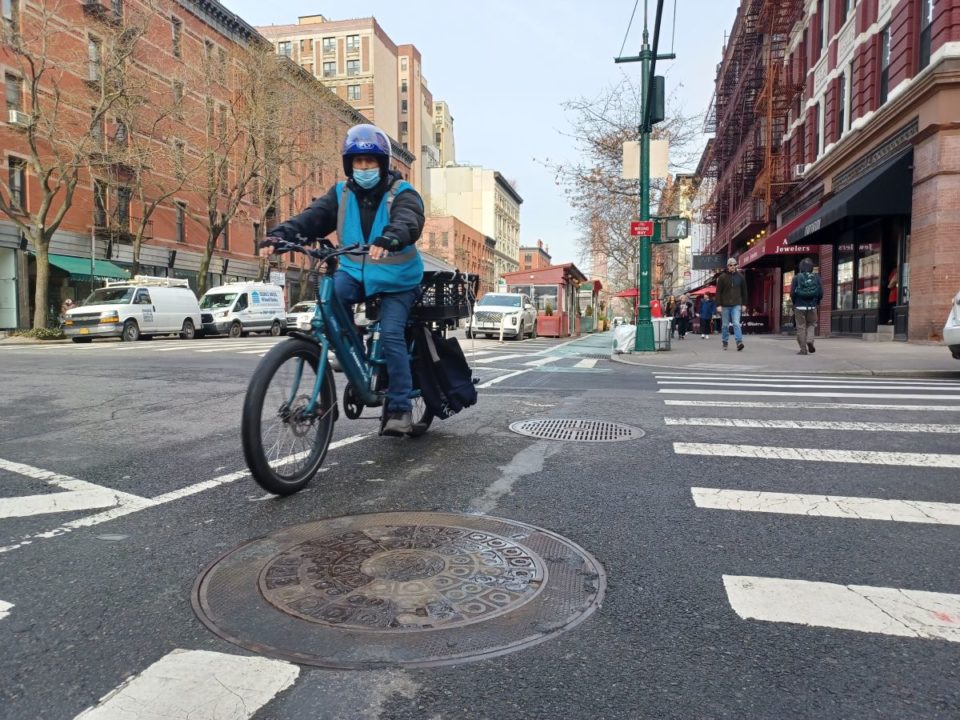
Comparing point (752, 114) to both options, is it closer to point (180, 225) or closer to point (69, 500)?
point (180, 225)

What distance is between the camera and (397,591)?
2393 mm

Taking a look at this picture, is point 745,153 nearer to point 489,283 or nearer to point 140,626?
point 140,626

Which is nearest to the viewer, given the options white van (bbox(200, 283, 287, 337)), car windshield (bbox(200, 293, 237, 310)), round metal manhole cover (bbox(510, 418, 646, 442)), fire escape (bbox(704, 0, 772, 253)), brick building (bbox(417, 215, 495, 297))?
round metal manhole cover (bbox(510, 418, 646, 442))

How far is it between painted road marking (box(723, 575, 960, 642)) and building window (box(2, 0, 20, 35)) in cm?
2936

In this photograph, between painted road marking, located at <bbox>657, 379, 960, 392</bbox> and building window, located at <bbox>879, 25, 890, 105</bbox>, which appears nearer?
painted road marking, located at <bbox>657, 379, 960, 392</bbox>

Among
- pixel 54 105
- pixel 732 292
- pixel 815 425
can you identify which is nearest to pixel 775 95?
pixel 732 292

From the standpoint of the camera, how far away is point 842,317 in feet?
73.1

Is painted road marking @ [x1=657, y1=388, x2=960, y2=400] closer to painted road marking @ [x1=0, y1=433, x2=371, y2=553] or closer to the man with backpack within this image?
painted road marking @ [x1=0, y1=433, x2=371, y2=553]

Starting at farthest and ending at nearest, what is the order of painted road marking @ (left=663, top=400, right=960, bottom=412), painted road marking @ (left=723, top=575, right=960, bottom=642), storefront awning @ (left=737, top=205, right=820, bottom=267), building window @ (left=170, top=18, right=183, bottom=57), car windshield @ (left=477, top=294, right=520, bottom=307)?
1. building window @ (left=170, top=18, right=183, bottom=57)
2. car windshield @ (left=477, top=294, right=520, bottom=307)
3. storefront awning @ (left=737, top=205, right=820, bottom=267)
4. painted road marking @ (left=663, top=400, right=960, bottom=412)
5. painted road marking @ (left=723, top=575, right=960, bottom=642)

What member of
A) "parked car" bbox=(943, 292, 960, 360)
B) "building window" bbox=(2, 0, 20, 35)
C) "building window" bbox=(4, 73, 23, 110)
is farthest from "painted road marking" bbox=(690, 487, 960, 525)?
"building window" bbox=(4, 73, 23, 110)

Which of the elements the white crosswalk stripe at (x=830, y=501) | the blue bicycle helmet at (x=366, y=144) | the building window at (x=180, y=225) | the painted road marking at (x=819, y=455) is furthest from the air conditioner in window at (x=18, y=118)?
the painted road marking at (x=819, y=455)

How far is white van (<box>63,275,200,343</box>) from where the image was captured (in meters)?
23.2

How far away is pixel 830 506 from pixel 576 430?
2295mm

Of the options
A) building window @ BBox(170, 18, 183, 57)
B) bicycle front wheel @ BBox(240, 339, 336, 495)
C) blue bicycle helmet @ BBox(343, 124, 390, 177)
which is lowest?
bicycle front wheel @ BBox(240, 339, 336, 495)
